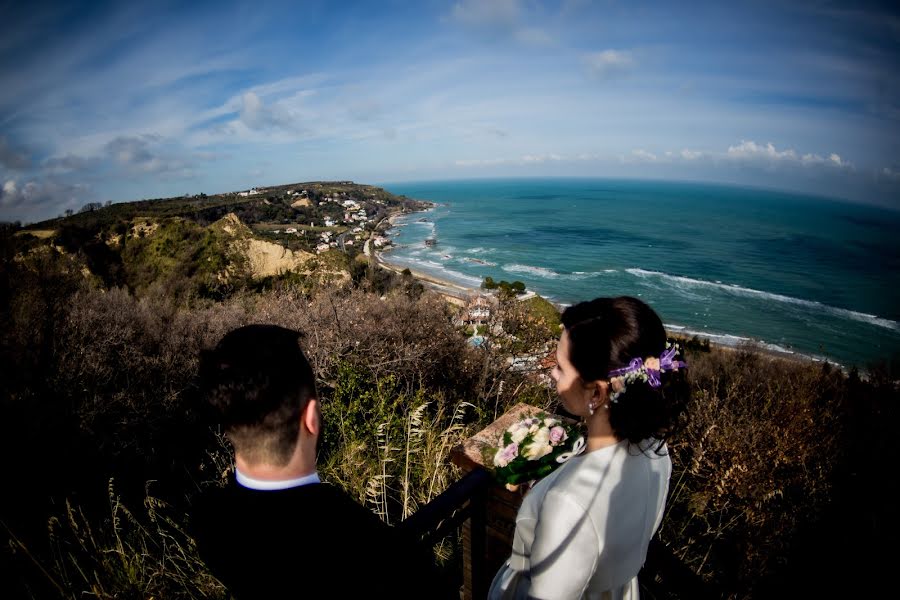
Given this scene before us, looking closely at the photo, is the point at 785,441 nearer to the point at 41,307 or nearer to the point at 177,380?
the point at 177,380

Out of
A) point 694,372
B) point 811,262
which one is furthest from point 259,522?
point 811,262

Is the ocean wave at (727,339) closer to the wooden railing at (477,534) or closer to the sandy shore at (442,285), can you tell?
the sandy shore at (442,285)

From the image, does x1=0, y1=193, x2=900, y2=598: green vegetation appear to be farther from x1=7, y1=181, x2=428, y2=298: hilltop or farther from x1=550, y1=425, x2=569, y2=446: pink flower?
x1=7, y1=181, x2=428, y2=298: hilltop

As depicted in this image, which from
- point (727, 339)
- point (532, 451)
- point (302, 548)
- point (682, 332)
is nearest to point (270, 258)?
point (532, 451)

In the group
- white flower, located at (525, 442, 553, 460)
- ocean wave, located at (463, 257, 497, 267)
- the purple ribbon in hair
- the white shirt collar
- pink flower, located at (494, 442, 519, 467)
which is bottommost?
ocean wave, located at (463, 257, 497, 267)

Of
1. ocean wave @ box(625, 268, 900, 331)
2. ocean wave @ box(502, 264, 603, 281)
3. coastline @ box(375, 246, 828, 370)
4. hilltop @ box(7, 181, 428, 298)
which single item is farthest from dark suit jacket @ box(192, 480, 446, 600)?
ocean wave @ box(625, 268, 900, 331)

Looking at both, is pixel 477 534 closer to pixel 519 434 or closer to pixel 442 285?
pixel 519 434

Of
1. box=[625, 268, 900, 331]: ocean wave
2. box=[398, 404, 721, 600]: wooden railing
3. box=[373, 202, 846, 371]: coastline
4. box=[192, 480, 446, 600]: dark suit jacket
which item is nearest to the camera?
box=[192, 480, 446, 600]: dark suit jacket
